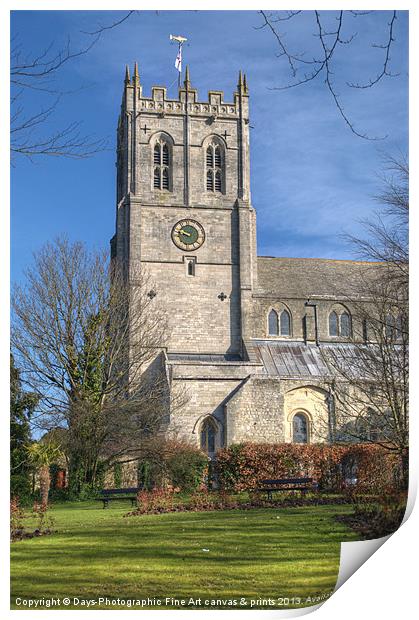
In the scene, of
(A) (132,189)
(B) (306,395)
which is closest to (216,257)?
(A) (132,189)

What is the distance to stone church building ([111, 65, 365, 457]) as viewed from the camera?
34.9 meters

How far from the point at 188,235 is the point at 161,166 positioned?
3.83 m

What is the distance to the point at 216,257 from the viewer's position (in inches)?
1484

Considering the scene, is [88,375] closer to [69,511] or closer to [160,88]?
[69,511]

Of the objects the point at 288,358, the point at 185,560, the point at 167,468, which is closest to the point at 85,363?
the point at 167,468

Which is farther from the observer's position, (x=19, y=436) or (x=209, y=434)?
(x=209, y=434)

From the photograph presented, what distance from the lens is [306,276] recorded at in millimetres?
41156

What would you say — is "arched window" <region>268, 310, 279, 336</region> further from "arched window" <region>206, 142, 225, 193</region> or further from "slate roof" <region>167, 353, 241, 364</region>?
"arched window" <region>206, 142, 225, 193</region>

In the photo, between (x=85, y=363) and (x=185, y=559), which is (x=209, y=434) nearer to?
(x=85, y=363)

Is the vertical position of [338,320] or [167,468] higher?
[338,320]

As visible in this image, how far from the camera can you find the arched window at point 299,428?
33938 millimetres

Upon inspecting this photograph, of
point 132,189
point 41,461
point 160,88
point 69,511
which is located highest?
point 160,88

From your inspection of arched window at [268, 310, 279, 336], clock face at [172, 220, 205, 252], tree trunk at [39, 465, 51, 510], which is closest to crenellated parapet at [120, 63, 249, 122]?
clock face at [172, 220, 205, 252]
